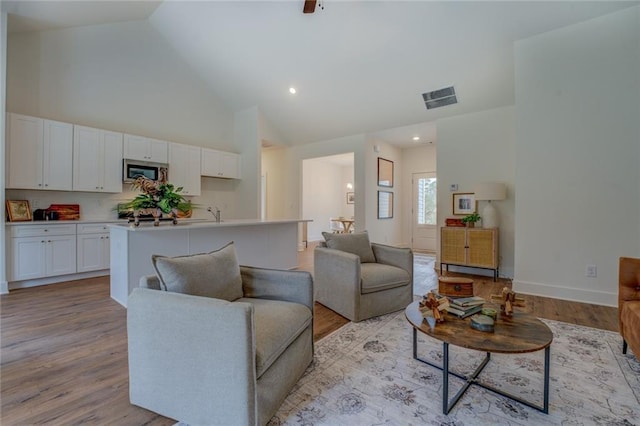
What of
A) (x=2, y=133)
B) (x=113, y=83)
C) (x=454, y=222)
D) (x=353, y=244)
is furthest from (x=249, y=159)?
(x=454, y=222)

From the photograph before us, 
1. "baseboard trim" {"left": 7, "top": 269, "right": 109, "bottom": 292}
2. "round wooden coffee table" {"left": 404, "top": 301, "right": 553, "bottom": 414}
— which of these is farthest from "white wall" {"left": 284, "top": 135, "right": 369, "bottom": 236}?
"round wooden coffee table" {"left": 404, "top": 301, "right": 553, "bottom": 414}

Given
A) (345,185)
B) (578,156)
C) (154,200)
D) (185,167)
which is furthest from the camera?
(345,185)

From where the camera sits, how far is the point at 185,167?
5.74 metres

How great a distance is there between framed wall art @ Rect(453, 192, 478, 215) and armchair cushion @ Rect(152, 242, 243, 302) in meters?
4.34

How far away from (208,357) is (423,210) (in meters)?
6.96

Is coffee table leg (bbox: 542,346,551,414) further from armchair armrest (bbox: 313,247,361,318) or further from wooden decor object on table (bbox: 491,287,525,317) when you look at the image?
armchair armrest (bbox: 313,247,361,318)

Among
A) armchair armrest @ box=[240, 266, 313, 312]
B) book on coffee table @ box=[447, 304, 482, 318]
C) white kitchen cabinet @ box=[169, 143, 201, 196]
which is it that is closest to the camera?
book on coffee table @ box=[447, 304, 482, 318]

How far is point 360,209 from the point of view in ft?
20.5

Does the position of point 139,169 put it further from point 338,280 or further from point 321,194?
point 321,194

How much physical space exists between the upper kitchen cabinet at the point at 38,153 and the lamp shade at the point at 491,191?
6.19 metres

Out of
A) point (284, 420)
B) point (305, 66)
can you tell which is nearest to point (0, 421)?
point (284, 420)

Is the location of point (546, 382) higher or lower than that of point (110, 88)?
lower

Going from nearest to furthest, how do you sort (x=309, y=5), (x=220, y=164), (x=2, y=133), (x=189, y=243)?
(x=309, y=5) < (x=2, y=133) < (x=189, y=243) < (x=220, y=164)

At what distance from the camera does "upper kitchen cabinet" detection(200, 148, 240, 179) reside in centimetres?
609
